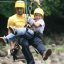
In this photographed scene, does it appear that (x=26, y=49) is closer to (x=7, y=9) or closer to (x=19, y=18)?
(x=19, y=18)

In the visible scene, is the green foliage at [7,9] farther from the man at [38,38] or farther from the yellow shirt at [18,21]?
the man at [38,38]

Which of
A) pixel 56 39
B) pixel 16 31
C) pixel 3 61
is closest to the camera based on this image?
pixel 16 31

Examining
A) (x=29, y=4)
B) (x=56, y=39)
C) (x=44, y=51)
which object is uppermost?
(x=29, y=4)

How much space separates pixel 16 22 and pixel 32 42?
0.57 metres

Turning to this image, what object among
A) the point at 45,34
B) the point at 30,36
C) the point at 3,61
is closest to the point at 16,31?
the point at 30,36

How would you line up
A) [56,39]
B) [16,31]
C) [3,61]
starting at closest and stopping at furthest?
[16,31] < [3,61] < [56,39]

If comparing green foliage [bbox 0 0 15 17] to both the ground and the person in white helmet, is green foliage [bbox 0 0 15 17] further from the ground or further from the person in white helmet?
the person in white helmet

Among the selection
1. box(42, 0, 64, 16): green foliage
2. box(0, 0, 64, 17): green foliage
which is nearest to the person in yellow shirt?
box(0, 0, 64, 17): green foliage

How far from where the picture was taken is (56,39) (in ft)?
67.9

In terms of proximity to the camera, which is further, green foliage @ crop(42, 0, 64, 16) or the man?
green foliage @ crop(42, 0, 64, 16)

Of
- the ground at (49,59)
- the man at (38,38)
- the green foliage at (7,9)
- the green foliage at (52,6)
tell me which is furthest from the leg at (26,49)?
the green foliage at (52,6)

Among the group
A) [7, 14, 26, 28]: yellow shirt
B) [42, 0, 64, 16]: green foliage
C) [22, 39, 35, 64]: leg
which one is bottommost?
[42, 0, 64, 16]: green foliage

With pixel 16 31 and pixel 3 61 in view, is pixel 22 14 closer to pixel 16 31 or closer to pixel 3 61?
pixel 16 31

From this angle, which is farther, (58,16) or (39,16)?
(58,16)
